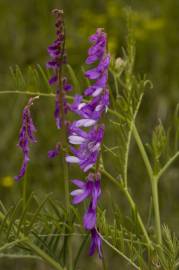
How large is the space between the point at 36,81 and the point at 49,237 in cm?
34

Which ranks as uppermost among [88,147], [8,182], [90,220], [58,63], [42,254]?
[58,63]

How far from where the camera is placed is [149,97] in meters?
3.63

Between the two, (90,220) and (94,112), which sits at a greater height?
(94,112)

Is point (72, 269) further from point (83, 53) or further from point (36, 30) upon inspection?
point (36, 30)

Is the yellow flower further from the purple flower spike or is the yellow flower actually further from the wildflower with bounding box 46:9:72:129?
the purple flower spike

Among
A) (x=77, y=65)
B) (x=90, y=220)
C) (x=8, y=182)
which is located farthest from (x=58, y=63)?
(x=77, y=65)

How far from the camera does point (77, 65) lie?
3613 mm

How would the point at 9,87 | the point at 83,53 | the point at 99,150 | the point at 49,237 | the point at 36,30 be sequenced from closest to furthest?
the point at 99,150
the point at 49,237
the point at 9,87
the point at 83,53
the point at 36,30

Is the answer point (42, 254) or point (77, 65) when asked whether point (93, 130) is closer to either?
point (42, 254)

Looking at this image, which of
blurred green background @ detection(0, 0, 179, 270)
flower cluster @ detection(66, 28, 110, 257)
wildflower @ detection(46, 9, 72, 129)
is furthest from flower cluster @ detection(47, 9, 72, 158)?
blurred green background @ detection(0, 0, 179, 270)

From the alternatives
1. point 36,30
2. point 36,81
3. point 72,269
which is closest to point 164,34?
point 36,30

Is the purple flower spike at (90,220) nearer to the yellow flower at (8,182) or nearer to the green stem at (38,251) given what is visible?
the green stem at (38,251)

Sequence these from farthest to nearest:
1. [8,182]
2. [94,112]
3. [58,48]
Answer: [8,182] < [58,48] < [94,112]

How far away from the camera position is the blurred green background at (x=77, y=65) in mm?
3162
